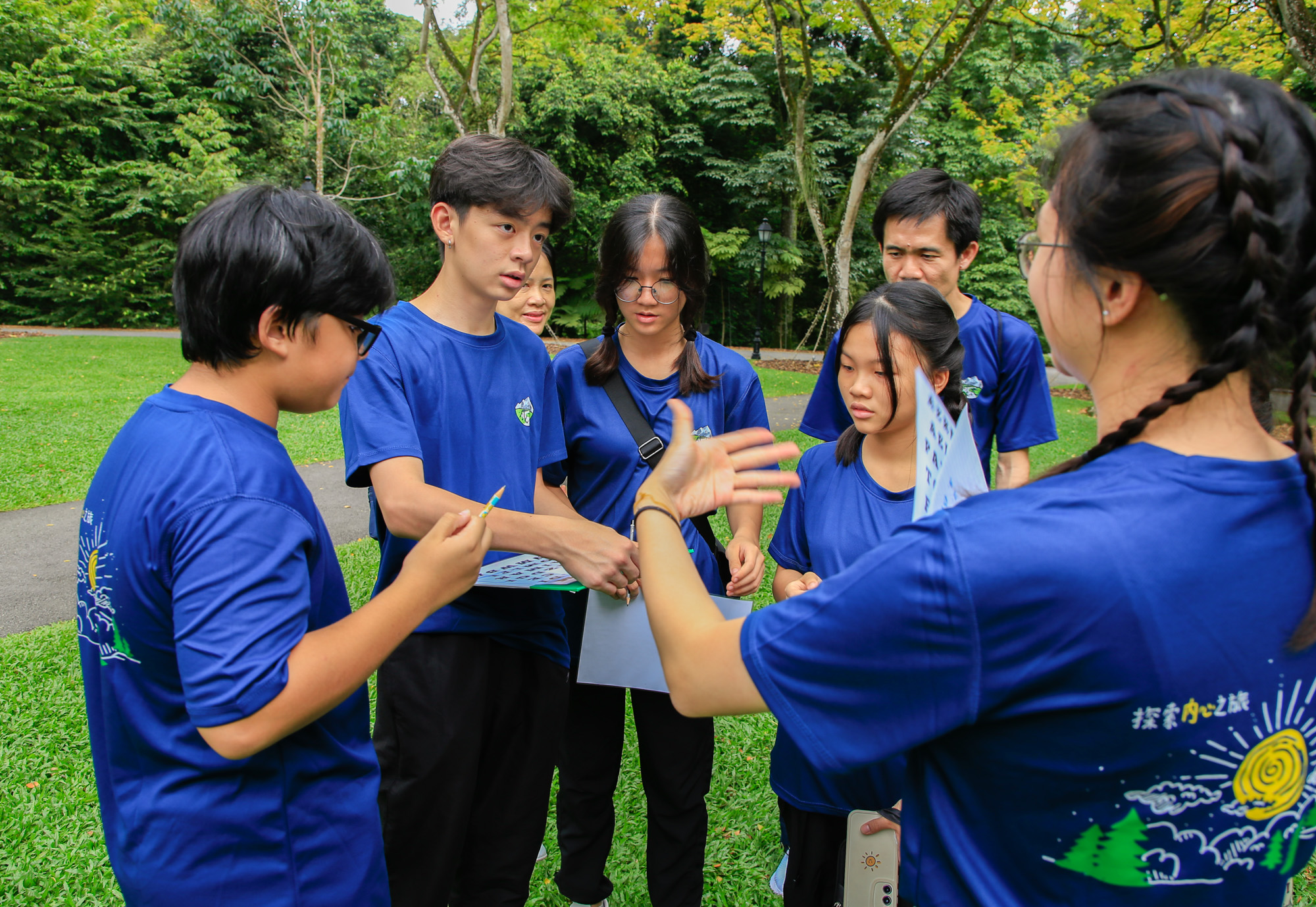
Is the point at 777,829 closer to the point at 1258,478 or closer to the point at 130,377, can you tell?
the point at 1258,478

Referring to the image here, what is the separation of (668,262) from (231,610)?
1847mm

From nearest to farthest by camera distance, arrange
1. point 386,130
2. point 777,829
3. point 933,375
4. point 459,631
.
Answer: point 459,631, point 933,375, point 777,829, point 386,130

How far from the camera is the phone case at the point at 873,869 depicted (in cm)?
184

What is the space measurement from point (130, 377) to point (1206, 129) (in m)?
14.8

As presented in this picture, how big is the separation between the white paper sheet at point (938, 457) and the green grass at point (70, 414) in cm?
505

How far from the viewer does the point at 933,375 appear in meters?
2.46

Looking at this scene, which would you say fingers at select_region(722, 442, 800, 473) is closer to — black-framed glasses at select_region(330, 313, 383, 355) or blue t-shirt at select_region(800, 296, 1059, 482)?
black-framed glasses at select_region(330, 313, 383, 355)

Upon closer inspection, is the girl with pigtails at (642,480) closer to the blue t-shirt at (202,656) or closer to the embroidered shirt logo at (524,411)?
the embroidered shirt logo at (524,411)

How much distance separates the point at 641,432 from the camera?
8.77 feet

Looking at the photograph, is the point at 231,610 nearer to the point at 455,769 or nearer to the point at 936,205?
the point at 455,769

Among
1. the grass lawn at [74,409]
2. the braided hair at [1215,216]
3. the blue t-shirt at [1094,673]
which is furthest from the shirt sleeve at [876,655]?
the grass lawn at [74,409]

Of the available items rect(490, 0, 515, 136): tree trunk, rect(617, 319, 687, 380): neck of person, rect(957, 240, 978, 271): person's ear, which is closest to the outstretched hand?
rect(617, 319, 687, 380): neck of person

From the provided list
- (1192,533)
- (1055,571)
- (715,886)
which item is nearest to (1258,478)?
(1192,533)

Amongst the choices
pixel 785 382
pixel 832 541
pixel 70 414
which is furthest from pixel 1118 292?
pixel 785 382
